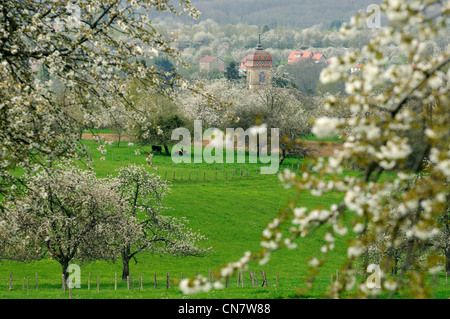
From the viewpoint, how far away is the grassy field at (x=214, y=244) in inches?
1016

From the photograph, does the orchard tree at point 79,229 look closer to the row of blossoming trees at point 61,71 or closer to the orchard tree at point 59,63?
the row of blossoming trees at point 61,71

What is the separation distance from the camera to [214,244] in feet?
131

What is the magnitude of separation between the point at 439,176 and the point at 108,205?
27.4 metres

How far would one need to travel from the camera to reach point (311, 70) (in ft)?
427

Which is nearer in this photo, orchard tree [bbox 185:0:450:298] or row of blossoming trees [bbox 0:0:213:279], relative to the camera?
orchard tree [bbox 185:0:450:298]

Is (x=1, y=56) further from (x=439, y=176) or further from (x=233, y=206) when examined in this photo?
(x=233, y=206)

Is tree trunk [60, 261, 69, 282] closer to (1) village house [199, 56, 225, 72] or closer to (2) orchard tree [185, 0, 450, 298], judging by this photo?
(2) orchard tree [185, 0, 450, 298]

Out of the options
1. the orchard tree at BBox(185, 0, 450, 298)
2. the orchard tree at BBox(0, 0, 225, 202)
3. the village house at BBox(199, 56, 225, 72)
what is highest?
the village house at BBox(199, 56, 225, 72)

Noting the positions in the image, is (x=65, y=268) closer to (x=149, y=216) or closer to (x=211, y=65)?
(x=149, y=216)

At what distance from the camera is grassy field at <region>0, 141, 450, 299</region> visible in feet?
84.6

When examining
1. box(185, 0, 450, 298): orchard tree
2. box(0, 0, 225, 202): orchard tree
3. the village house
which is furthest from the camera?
the village house

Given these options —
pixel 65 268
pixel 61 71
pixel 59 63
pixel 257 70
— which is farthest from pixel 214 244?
pixel 257 70

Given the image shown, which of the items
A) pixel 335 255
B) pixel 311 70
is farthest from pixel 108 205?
pixel 311 70

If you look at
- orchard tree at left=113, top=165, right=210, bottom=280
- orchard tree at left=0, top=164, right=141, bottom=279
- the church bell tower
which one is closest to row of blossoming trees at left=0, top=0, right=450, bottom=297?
orchard tree at left=0, top=164, right=141, bottom=279
